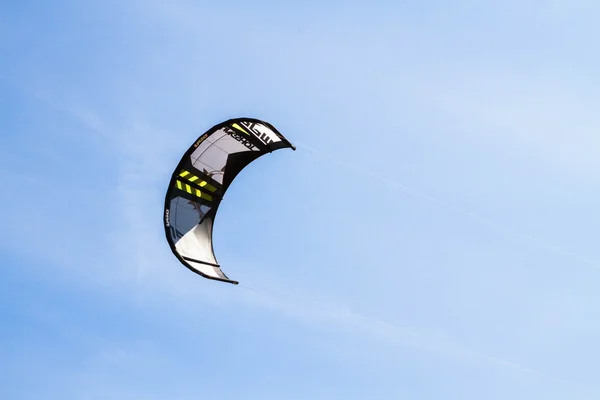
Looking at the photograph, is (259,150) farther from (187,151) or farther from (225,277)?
(225,277)

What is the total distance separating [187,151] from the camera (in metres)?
22.8

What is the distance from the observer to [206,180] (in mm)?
24766

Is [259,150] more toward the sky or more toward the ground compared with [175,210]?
more toward the sky

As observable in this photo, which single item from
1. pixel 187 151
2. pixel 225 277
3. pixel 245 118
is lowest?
pixel 225 277

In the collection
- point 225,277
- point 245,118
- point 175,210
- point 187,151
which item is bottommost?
point 225,277

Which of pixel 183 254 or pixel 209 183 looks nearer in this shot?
pixel 183 254

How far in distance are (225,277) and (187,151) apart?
5060mm

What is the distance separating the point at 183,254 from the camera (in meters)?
23.2

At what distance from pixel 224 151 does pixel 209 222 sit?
3.27 m

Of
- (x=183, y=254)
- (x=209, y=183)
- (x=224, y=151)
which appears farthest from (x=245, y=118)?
(x=183, y=254)

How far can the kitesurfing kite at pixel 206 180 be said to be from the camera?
23.0 metres

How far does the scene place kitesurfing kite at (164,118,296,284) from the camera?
905 inches

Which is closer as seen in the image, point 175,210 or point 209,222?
point 175,210

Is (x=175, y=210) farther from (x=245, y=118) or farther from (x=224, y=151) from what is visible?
(x=245, y=118)
